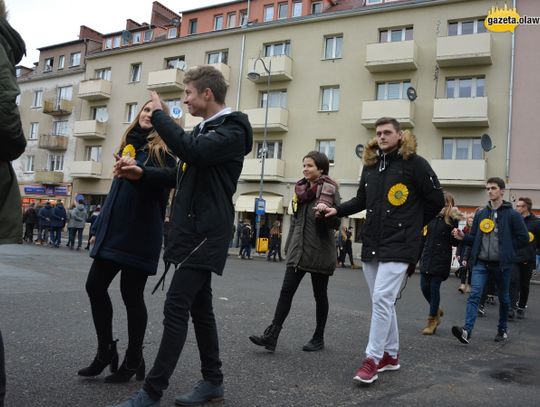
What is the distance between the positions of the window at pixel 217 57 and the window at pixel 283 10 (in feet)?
13.6

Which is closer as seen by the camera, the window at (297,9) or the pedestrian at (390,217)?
the pedestrian at (390,217)

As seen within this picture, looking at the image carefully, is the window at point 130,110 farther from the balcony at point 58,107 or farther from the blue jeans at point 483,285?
the blue jeans at point 483,285

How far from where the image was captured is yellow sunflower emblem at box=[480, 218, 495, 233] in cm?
649

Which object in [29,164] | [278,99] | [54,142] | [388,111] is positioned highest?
[278,99]

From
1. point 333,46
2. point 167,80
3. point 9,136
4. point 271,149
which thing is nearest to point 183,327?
point 9,136

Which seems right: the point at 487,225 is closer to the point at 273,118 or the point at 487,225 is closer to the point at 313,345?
the point at 313,345

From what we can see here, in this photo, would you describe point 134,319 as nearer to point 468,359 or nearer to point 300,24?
point 468,359

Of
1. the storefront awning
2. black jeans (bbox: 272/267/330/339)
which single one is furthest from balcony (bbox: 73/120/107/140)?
black jeans (bbox: 272/267/330/339)

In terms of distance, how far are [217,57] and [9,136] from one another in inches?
1302

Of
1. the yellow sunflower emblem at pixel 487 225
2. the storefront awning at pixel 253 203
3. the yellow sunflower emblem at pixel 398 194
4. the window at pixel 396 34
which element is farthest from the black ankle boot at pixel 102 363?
the window at pixel 396 34

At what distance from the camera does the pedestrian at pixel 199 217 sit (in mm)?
3049

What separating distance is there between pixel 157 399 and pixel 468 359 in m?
3.56

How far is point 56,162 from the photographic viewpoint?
138 ft

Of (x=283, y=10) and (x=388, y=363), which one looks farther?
(x=283, y=10)
